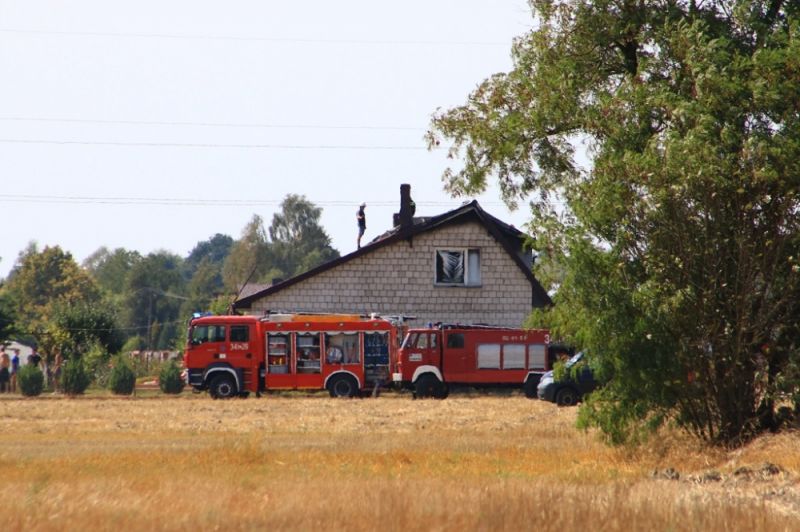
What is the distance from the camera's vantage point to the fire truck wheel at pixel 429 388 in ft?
139

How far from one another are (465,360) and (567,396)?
235 inches

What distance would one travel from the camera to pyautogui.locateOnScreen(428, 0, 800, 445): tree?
2012 cm

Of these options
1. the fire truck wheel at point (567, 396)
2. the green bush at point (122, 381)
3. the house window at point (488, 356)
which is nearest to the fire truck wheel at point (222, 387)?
the green bush at point (122, 381)

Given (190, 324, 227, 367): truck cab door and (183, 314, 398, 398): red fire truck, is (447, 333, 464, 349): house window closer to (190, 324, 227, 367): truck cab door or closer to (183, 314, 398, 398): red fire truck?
(183, 314, 398, 398): red fire truck

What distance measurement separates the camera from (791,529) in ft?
38.7

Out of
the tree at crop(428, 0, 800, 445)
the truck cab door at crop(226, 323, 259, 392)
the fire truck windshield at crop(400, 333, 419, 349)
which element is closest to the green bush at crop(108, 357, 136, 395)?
the truck cab door at crop(226, 323, 259, 392)

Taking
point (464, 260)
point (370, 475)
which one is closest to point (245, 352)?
point (464, 260)

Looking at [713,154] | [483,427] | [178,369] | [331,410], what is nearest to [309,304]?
[178,369]

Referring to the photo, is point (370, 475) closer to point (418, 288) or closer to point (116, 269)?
point (418, 288)

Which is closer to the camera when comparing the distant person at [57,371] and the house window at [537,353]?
the house window at [537,353]

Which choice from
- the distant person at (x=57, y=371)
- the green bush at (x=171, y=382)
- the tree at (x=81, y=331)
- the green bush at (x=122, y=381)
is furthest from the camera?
the tree at (x=81, y=331)

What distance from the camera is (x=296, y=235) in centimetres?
14262

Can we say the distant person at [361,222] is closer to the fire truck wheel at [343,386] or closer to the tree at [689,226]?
the fire truck wheel at [343,386]

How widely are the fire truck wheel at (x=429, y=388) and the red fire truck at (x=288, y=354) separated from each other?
4.28 ft
